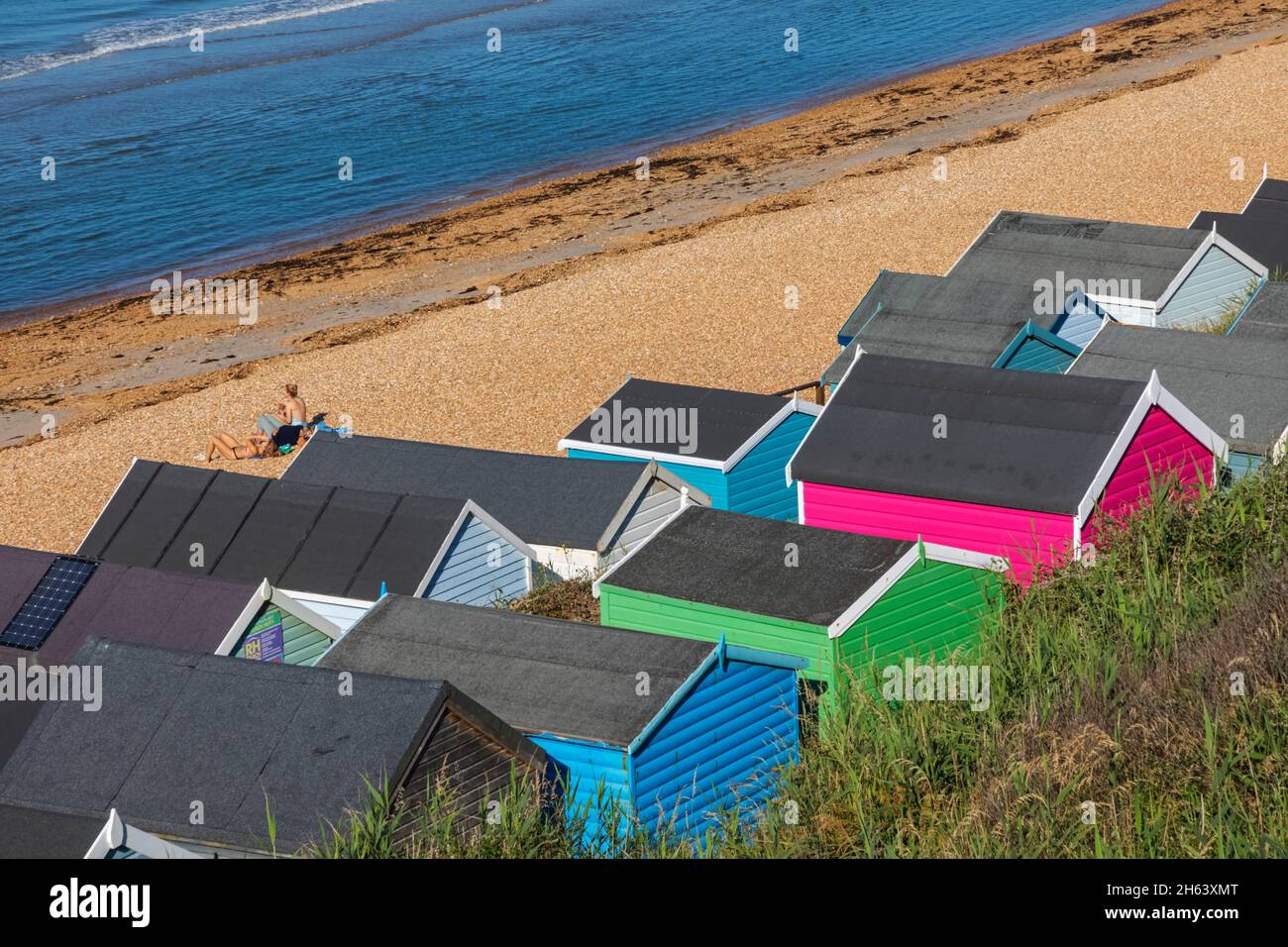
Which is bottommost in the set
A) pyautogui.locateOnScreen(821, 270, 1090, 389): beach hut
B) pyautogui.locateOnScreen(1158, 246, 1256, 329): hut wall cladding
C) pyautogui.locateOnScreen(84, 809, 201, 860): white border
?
pyautogui.locateOnScreen(84, 809, 201, 860): white border

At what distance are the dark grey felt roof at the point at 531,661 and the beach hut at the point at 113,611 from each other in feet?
3.75

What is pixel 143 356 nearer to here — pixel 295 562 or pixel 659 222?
pixel 659 222

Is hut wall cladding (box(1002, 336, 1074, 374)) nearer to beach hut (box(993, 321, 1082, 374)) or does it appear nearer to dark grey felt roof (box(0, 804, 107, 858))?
beach hut (box(993, 321, 1082, 374))

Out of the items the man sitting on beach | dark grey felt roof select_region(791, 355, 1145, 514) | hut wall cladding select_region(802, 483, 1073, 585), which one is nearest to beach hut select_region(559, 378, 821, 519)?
dark grey felt roof select_region(791, 355, 1145, 514)

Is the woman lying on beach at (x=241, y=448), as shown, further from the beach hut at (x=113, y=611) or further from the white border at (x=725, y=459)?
the beach hut at (x=113, y=611)

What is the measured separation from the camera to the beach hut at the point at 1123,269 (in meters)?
21.7

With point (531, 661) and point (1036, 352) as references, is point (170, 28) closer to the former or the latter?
point (1036, 352)

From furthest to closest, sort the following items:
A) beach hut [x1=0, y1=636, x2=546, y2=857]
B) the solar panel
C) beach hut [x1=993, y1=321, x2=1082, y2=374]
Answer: beach hut [x1=993, y1=321, x2=1082, y2=374] < the solar panel < beach hut [x1=0, y1=636, x2=546, y2=857]

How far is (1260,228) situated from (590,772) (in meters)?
17.9

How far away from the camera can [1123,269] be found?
2225 cm

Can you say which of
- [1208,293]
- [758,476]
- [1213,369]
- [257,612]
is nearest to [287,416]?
[758,476]

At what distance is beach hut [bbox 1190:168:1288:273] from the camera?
935 inches

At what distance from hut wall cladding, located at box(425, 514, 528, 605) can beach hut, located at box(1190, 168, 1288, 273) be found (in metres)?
12.5

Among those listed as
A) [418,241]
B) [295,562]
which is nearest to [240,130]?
[418,241]
